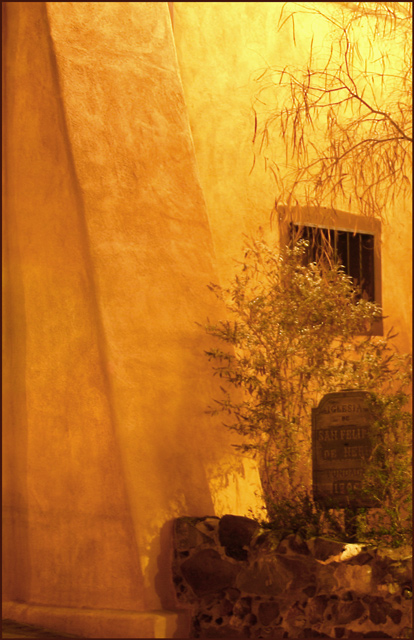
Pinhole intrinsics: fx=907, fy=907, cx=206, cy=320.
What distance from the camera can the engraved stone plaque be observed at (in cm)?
769

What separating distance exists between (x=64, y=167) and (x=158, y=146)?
936 millimetres

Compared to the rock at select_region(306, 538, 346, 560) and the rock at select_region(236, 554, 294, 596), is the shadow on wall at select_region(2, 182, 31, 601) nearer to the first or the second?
the rock at select_region(236, 554, 294, 596)

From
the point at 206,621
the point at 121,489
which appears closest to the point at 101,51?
the point at 121,489

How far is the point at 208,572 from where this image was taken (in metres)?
7.59

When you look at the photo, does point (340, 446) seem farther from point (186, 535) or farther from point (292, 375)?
point (186, 535)

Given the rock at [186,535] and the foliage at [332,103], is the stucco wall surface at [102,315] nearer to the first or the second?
the rock at [186,535]

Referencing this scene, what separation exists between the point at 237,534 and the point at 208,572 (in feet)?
1.31

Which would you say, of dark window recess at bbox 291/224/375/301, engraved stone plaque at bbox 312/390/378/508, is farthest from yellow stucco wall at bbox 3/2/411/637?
dark window recess at bbox 291/224/375/301

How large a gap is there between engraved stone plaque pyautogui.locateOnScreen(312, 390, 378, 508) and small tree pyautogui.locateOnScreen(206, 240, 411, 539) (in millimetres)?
152

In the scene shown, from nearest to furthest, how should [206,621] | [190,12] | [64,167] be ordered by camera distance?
[206,621]
[64,167]
[190,12]

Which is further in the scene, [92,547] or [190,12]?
[190,12]

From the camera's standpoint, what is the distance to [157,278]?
8.28m

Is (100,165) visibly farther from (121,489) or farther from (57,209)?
(121,489)

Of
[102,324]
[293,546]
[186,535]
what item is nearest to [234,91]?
[102,324]
